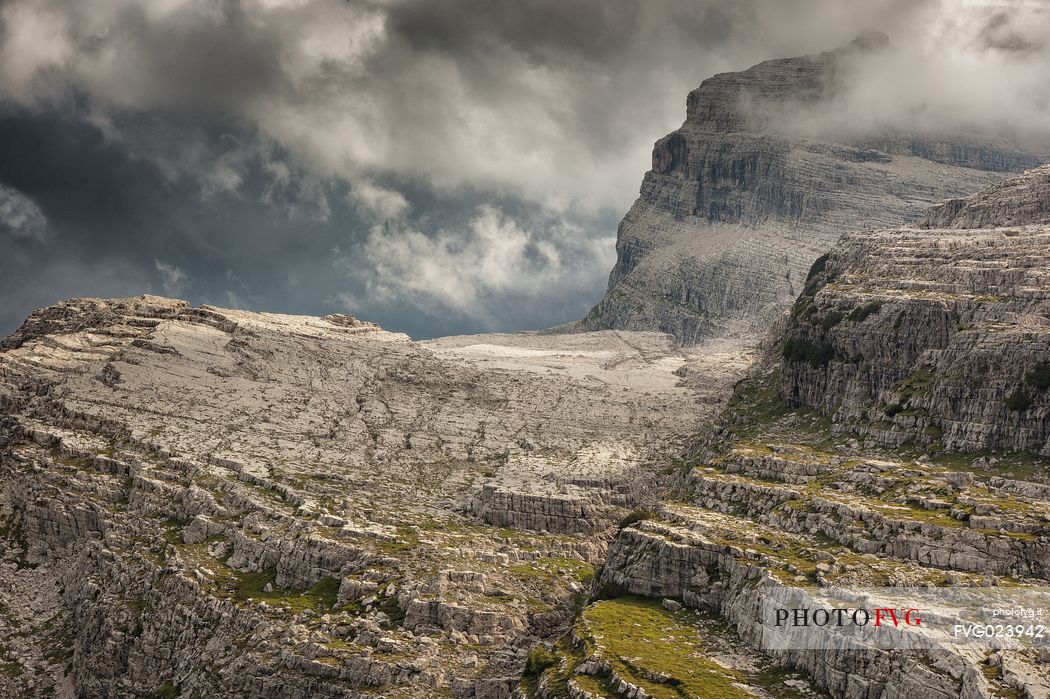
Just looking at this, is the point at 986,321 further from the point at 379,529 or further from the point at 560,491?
the point at 379,529

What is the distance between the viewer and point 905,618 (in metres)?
97.8

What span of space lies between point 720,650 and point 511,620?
41.2m

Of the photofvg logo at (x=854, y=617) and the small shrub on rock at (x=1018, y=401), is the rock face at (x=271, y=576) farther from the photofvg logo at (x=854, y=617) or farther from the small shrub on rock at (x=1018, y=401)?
the small shrub on rock at (x=1018, y=401)

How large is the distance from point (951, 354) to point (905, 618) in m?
79.3

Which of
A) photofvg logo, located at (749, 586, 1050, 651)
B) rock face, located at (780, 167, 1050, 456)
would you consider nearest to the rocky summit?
photofvg logo, located at (749, 586, 1050, 651)

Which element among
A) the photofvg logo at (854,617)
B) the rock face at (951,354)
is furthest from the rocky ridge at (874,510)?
the photofvg logo at (854,617)

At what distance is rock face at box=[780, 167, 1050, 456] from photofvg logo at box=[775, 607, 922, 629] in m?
57.1

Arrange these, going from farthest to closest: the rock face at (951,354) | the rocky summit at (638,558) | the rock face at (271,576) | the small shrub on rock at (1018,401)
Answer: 1. the rock face at (951,354)
2. the small shrub on rock at (1018,401)
3. the rock face at (271,576)
4. the rocky summit at (638,558)

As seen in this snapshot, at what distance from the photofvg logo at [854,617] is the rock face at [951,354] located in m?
57.1

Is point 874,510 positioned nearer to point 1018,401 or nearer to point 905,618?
point 905,618

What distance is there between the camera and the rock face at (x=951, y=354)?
151750 millimetres

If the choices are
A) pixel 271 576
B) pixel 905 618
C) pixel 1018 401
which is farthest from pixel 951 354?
pixel 271 576

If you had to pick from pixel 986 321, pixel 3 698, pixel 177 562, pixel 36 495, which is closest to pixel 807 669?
pixel 986 321

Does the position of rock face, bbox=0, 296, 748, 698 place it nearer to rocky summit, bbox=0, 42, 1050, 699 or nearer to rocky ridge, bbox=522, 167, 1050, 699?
rocky summit, bbox=0, 42, 1050, 699
